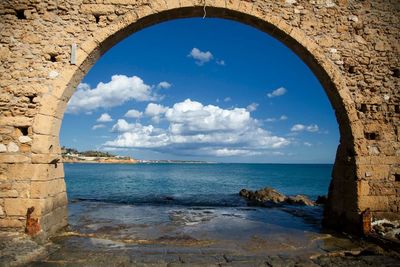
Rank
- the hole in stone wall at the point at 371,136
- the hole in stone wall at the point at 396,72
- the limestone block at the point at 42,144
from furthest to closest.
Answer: the hole in stone wall at the point at 396,72 < the hole in stone wall at the point at 371,136 < the limestone block at the point at 42,144

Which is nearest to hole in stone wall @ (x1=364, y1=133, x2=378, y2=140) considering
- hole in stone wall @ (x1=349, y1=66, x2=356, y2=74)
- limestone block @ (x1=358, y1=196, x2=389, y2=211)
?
limestone block @ (x1=358, y1=196, x2=389, y2=211)

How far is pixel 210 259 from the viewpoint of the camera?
15.0 ft

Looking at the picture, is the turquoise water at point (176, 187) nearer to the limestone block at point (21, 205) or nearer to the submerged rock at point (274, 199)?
the submerged rock at point (274, 199)

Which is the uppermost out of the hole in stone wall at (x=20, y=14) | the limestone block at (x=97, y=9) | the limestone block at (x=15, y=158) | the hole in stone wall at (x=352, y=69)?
the limestone block at (x=97, y=9)

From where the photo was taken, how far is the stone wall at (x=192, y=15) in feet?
18.5

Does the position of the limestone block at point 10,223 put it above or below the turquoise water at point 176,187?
above

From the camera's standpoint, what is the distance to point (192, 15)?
650cm

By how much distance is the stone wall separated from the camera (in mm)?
5641

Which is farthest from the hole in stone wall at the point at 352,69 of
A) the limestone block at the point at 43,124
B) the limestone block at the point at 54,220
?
the limestone block at the point at 54,220

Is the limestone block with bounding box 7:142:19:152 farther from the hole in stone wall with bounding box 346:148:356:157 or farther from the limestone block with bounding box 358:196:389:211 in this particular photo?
the limestone block with bounding box 358:196:389:211

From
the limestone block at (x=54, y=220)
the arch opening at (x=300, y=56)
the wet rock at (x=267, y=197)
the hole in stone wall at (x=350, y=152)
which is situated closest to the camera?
the limestone block at (x=54, y=220)

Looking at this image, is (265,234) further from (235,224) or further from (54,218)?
(54,218)

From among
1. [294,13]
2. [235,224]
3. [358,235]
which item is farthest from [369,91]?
[235,224]

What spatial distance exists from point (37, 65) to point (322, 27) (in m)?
5.59
